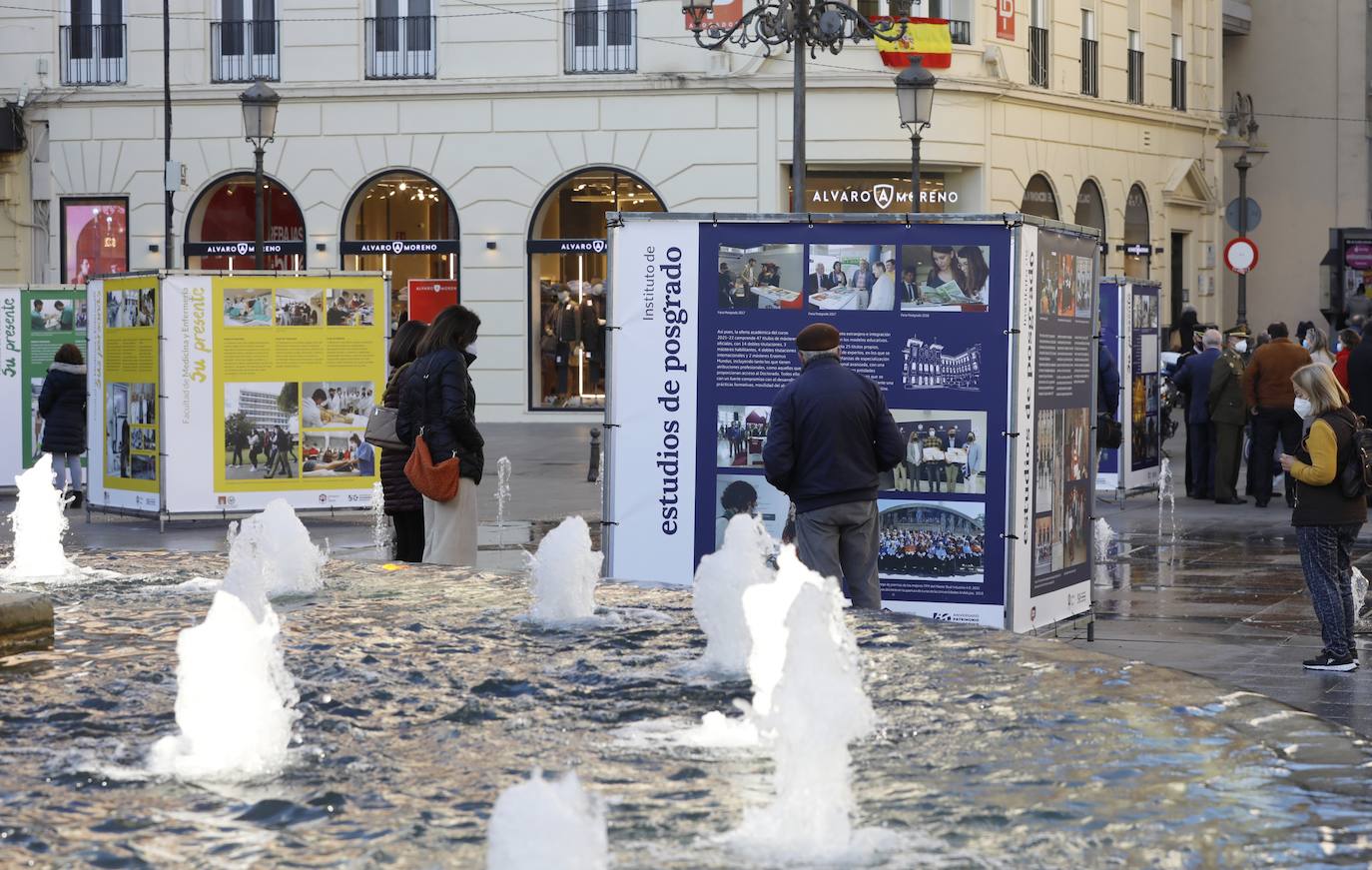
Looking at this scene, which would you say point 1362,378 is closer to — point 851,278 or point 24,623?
point 851,278

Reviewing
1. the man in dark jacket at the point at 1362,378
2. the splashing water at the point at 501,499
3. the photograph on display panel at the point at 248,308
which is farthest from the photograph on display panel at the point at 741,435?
the man in dark jacket at the point at 1362,378

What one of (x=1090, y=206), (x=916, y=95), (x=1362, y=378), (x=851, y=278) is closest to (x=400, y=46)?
(x=916, y=95)

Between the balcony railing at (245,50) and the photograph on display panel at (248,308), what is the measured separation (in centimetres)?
1666

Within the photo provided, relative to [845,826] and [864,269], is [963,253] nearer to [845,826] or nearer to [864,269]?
[864,269]

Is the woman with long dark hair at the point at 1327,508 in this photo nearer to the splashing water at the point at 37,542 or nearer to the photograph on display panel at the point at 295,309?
the splashing water at the point at 37,542

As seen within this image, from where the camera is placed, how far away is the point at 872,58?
32.2m

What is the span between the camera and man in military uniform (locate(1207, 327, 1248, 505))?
21.1m

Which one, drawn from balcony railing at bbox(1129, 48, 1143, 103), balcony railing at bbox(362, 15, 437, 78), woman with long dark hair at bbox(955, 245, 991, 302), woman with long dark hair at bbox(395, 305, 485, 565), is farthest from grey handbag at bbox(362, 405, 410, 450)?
balcony railing at bbox(1129, 48, 1143, 103)

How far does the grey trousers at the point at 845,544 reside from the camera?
32.8ft

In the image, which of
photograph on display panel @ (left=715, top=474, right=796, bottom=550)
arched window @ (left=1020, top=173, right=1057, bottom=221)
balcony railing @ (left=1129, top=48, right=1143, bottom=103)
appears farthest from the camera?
balcony railing @ (left=1129, top=48, right=1143, bottom=103)

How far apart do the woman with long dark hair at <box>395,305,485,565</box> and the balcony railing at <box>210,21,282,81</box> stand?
76.2ft

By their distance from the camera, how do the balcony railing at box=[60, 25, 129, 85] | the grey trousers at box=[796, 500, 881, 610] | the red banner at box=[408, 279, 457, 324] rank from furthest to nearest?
the balcony railing at box=[60, 25, 129, 85] → the red banner at box=[408, 279, 457, 324] → the grey trousers at box=[796, 500, 881, 610]

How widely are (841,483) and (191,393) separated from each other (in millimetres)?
9477

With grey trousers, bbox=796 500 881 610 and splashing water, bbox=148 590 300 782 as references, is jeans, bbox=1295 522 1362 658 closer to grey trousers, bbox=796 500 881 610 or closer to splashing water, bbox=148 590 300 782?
grey trousers, bbox=796 500 881 610
